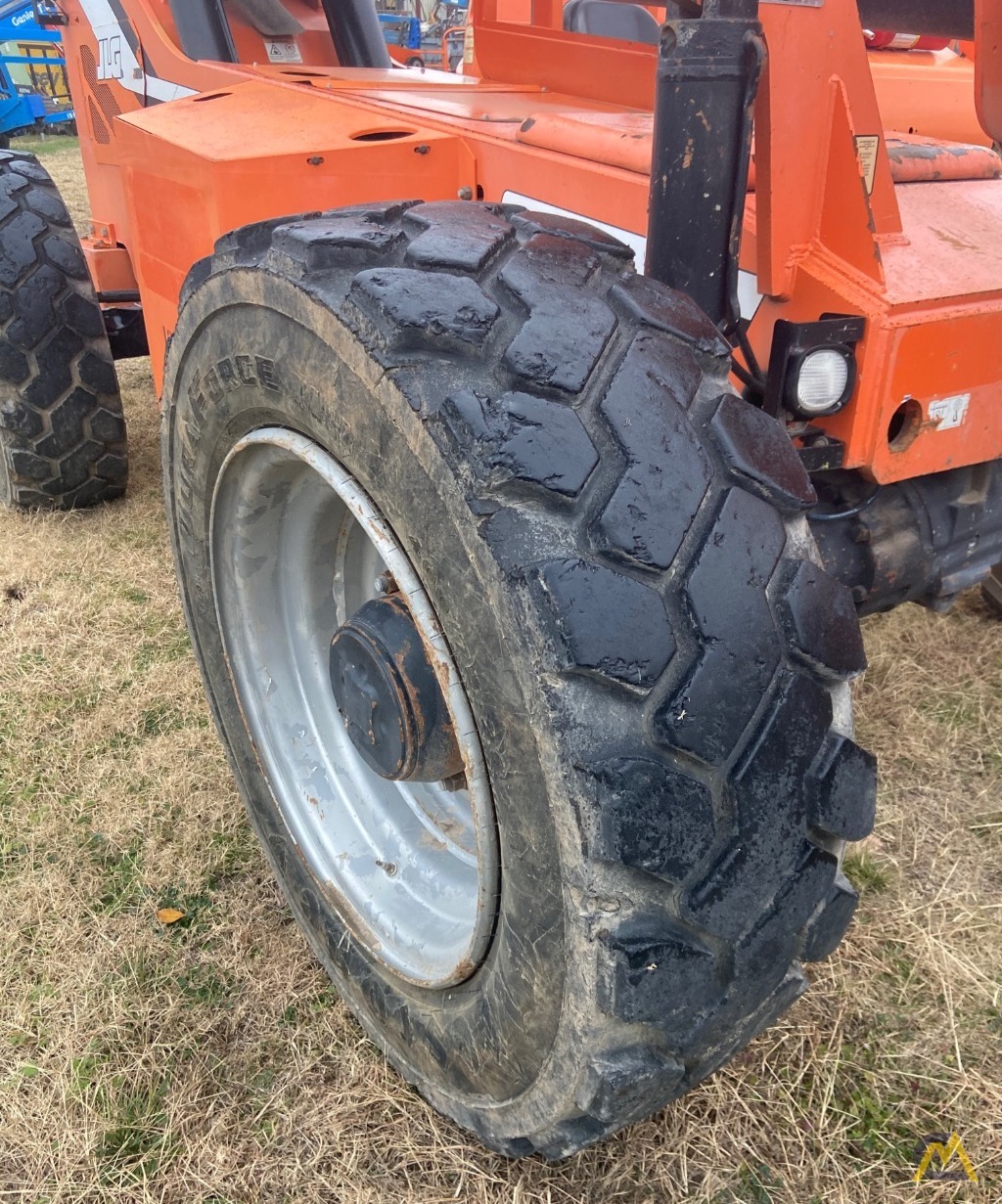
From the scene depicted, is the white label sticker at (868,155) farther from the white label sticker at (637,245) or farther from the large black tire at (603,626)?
the large black tire at (603,626)

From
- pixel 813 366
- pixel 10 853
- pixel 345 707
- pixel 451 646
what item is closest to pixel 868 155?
pixel 813 366

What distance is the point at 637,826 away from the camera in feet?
3.20

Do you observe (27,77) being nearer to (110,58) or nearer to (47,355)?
(110,58)

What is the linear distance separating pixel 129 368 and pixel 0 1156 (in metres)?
4.27

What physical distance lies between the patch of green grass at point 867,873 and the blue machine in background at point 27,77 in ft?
41.8

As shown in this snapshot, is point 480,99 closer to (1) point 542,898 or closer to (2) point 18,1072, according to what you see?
(1) point 542,898

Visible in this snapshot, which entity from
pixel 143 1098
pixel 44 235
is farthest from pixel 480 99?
pixel 143 1098

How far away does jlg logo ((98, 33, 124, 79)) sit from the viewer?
2.84m

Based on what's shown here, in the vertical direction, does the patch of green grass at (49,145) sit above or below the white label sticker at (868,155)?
below

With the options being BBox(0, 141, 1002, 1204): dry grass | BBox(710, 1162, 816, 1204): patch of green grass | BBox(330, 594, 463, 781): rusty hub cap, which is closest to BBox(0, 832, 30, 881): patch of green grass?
BBox(0, 141, 1002, 1204): dry grass

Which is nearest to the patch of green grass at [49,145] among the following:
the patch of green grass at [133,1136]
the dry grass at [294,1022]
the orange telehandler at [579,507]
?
the dry grass at [294,1022]

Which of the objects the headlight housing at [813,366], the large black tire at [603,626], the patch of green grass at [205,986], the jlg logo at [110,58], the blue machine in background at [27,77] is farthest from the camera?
the blue machine in background at [27,77]

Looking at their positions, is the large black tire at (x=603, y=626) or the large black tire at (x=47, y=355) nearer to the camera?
the large black tire at (x=603, y=626)

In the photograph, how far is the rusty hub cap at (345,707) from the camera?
4.35 feet
